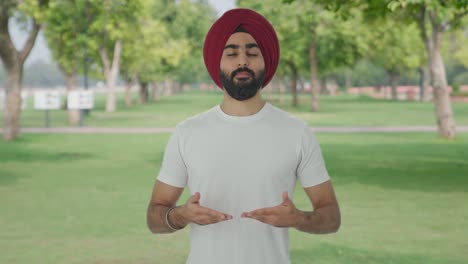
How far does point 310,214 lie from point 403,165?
595 inches

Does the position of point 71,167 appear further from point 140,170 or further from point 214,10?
point 214,10

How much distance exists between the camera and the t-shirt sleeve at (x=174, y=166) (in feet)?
9.96

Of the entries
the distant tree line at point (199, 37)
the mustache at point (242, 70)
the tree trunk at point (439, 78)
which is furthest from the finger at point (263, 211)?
the tree trunk at point (439, 78)

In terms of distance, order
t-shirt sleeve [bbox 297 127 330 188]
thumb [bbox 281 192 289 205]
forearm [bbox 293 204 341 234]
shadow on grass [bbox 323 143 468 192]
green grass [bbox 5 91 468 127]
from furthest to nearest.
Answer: green grass [bbox 5 91 468 127], shadow on grass [bbox 323 143 468 192], t-shirt sleeve [bbox 297 127 330 188], forearm [bbox 293 204 341 234], thumb [bbox 281 192 289 205]

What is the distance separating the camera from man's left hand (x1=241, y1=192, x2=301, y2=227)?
9.05ft

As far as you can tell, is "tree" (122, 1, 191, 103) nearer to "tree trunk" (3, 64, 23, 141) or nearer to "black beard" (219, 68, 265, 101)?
"tree trunk" (3, 64, 23, 141)

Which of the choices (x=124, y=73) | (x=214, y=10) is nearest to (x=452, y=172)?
(x=124, y=73)

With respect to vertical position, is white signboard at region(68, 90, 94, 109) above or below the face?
below

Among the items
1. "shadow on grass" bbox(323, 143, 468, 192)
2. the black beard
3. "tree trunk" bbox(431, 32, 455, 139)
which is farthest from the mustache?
"tree trunk" bbox(431, 32, 455, 139)

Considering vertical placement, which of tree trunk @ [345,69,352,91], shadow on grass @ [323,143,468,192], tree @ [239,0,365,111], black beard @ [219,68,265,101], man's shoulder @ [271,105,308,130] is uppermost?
tree @ [239,0,365,111]

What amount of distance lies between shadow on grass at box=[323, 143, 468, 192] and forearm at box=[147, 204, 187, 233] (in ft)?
37.0

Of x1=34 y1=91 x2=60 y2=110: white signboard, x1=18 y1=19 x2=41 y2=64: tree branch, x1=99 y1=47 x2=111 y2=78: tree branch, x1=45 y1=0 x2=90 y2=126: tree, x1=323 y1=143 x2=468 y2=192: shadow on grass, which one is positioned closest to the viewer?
x1=323 y1=143 x2=468 y2=192: shadow on grass

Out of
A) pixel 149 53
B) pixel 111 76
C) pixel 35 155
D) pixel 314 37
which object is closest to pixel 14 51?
pixel 35 155

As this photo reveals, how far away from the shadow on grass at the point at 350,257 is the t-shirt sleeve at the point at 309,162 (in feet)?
17.6
